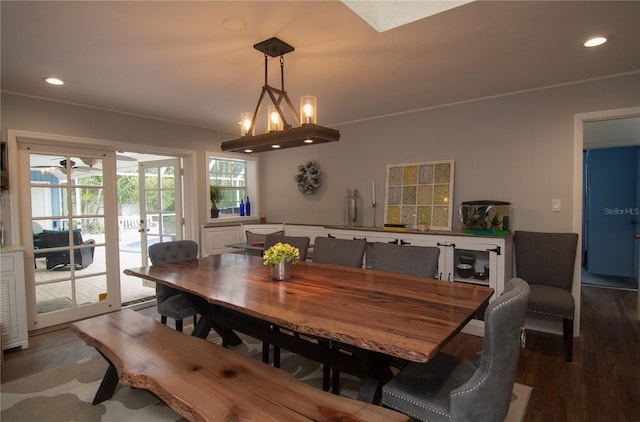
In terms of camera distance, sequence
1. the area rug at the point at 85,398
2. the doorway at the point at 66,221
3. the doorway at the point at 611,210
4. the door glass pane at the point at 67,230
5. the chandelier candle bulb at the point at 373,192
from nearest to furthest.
A: the area rug at the point at 85,398 < the doorway at the point at 66,221 < the door glass pane at the point at 67,230 < the chandelier candle bulb at the point at 373,192 < the doorway at the point at 611,210

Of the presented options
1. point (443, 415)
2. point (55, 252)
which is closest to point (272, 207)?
point (55, 252)

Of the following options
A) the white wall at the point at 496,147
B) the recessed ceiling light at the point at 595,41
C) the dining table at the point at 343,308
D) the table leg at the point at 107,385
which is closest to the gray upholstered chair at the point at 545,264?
the white wall at the point at 496,147

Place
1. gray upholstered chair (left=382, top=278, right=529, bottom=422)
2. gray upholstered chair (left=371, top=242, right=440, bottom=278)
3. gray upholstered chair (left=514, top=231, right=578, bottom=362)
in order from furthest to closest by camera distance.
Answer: gray upholstered chair (left=514, top=231, right=578, bottom=362) → gray upholstered chair (left=371, top=242, right=440, bottom=278) → gray upholstered chair (left=382, top=278, right=529, bottom=422)

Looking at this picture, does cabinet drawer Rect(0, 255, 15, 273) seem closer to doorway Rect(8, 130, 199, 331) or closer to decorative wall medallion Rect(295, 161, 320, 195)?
doorway Rect(8, 130, 199, 331)

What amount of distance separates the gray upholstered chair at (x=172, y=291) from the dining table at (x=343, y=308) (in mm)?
178

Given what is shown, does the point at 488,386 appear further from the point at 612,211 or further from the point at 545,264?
the point at 612,211

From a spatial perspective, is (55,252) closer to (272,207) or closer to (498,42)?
(272,207)

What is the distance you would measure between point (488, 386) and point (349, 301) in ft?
2.51

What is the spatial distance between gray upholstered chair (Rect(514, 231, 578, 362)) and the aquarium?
0.68 ft

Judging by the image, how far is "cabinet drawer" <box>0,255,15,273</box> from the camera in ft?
9.84

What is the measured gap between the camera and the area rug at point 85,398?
2150 millimetres

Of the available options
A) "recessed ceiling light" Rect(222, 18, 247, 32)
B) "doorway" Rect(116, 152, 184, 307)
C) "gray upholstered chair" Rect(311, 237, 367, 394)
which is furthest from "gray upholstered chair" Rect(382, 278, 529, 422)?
"doorway" Rect(116, 152, 184, 307)

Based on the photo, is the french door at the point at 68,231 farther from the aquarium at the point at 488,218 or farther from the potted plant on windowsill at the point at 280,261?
the aquarium at the point at 488,218

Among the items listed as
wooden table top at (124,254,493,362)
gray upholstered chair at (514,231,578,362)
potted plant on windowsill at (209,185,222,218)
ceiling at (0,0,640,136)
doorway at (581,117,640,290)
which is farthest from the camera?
doorway at (581,117,640,290)
